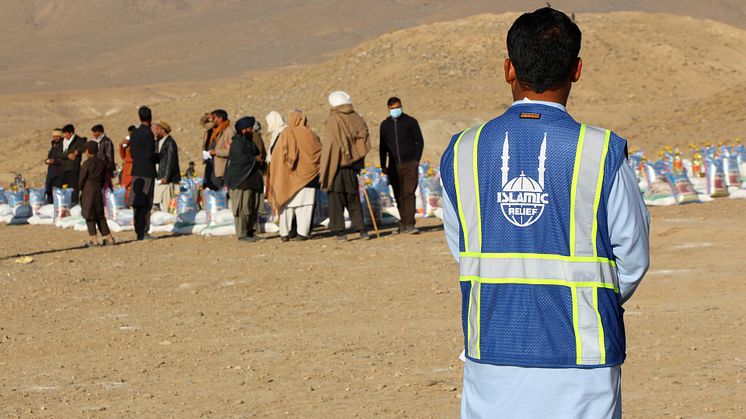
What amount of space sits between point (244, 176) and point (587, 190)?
1131 centimetres

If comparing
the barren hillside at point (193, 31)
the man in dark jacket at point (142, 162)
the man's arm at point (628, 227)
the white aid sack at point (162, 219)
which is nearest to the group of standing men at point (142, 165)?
the man in dark jacket at point (142, 162)

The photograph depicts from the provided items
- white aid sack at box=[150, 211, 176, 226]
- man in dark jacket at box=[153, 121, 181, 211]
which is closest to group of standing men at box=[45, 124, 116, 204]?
white aid sack at box=[150, 211, 176, 226]

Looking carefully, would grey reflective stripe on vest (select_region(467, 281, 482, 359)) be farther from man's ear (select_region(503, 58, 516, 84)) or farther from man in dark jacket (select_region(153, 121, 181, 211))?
man in dark jacket (select_region(153, 121, 181, 211))

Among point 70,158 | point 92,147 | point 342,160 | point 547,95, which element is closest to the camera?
point 547,95

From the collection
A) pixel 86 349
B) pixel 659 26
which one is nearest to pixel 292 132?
pixel 86 349

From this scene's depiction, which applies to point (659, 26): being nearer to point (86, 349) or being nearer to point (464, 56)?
point (464, 56)

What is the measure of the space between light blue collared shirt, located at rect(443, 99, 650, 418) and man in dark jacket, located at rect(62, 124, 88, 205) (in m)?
14.7

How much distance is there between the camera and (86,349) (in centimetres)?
847

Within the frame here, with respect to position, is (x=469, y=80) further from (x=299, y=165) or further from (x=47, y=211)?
(x=299, y=165)

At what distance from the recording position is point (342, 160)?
13.8 meters

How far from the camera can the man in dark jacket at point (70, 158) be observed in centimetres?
1742

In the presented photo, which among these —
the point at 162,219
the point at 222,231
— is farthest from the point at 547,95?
the point at 162,219

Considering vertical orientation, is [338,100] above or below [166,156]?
above

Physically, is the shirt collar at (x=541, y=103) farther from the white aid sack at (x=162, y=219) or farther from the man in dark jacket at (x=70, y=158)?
the man in dark jacket at (x=70, y=158)
